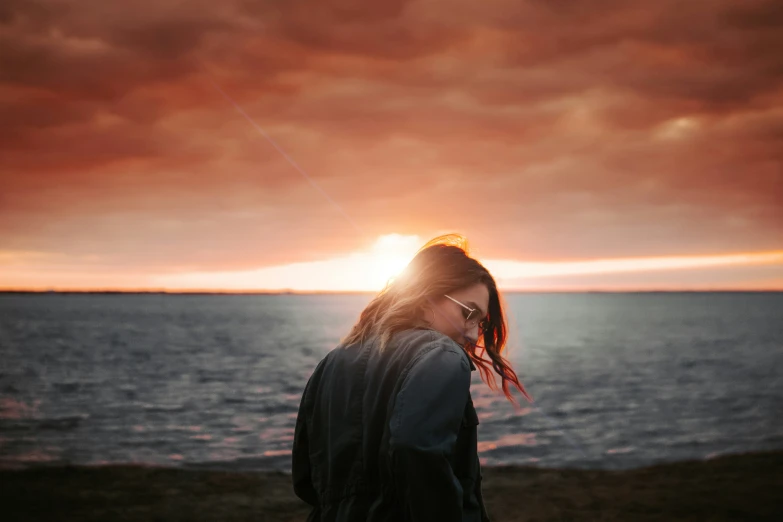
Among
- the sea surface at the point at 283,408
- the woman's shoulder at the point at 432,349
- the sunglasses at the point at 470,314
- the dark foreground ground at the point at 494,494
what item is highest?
the sunglasses at the point at 470,314

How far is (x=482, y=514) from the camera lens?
2.54m

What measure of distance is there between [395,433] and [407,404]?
0.10m

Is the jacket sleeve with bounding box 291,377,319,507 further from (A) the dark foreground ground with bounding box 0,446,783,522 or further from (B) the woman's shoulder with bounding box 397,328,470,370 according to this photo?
(A) the dark foreground ground with bounding box 0,446,783,522

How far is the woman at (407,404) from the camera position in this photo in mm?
2131

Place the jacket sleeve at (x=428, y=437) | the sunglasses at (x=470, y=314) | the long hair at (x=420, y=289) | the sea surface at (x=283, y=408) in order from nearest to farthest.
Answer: the jacket sleeve at (x=428, y=437) → the long hair at (x=420, y=289) → the sunglasses at (x=470, y=314) → the sea surface at (x=283, y=408)

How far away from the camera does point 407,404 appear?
7.06 ft

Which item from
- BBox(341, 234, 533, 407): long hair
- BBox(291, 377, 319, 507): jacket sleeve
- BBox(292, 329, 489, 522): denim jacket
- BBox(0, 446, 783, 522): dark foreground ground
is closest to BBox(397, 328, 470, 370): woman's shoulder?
BBox(292, 329, 489, 522): denim jacket

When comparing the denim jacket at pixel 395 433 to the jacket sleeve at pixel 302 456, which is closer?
the denim jacket at pixel 395 433

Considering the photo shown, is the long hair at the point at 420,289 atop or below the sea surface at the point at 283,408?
atop

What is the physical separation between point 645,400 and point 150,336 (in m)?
62.1

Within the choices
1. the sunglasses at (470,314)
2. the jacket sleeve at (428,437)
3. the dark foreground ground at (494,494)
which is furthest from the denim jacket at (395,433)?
the dark foreground ground at (494,494)

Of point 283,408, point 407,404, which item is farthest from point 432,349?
point 283,408

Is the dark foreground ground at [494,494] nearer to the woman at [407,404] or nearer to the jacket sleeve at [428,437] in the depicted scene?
the woman at [407,404]

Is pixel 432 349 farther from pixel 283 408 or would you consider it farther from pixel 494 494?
pixel 283 408
